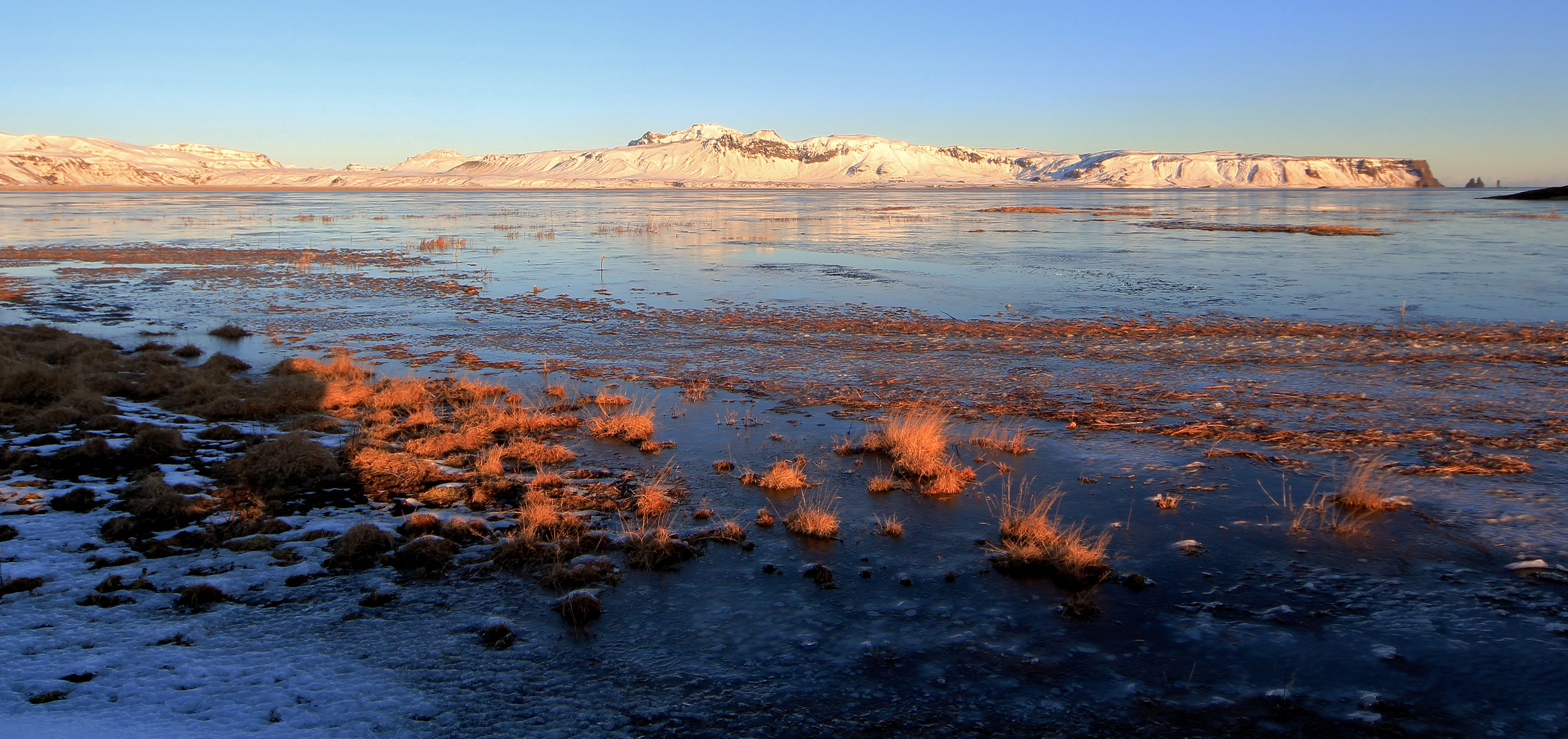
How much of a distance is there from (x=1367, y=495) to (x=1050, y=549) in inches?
114

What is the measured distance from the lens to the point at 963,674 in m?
5.09

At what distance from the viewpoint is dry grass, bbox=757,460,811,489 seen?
7.95m

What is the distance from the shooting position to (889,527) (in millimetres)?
7121

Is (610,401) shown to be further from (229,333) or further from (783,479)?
(229,333)

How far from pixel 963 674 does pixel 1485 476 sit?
5918mm

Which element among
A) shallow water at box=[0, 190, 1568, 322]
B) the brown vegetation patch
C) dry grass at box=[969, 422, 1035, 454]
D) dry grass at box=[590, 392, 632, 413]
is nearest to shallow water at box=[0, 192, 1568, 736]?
dry grass at box=[969, 422, 1035, 454]

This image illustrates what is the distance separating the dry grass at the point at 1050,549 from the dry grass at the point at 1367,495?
2.12 metres

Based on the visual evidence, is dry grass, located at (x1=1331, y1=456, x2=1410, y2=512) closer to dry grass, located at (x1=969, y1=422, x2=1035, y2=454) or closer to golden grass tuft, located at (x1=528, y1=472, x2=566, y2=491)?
dry grass, located at (x1=969, y1=422, x2=1035, y2=454)

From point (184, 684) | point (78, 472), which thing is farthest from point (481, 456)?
point (184, 684)

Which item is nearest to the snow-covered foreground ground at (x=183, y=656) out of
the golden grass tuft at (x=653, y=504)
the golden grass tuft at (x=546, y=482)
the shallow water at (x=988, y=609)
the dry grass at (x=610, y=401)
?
the shallow water at (x=988, y=609)

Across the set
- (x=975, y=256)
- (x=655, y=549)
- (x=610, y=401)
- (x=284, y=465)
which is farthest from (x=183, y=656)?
(x=975, y=256)

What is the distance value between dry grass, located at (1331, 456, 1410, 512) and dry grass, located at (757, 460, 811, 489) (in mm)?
4398

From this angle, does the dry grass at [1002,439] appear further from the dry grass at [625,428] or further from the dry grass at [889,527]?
the dry grass at [625,428]

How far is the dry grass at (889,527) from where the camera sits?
7047mm
